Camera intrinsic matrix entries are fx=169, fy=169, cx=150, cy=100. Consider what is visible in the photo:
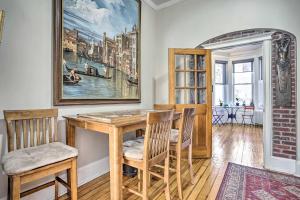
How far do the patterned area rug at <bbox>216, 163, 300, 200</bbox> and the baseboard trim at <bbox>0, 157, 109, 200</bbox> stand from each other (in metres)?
1.56

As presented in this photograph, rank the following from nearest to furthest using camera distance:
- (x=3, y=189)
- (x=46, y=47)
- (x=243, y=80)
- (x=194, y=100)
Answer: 1. (x=3, y=189)
2. (x=46, y=47)
3. (x=194, y=100)
4. (x=243, y=80)

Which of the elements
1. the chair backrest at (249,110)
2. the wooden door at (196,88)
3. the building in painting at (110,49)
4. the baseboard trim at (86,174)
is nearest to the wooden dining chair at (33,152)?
the baseboard trim at (86,174)

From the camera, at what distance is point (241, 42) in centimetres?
299

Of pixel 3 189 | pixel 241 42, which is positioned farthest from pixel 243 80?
pixel 3 189

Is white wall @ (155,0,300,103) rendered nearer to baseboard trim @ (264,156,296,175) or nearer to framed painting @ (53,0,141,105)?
framed painting @ (53,0,141,105)

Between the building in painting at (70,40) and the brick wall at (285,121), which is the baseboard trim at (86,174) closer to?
the building in painting at (70,40)

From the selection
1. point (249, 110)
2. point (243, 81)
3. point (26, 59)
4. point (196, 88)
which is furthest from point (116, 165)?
point (243, 81)

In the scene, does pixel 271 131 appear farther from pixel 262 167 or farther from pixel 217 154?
pixel 217 154

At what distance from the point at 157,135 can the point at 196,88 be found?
71.2 inches

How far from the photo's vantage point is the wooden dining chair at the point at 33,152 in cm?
118

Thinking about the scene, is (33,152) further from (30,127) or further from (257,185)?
(257,185)

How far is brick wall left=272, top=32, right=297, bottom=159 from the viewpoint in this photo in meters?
2.46

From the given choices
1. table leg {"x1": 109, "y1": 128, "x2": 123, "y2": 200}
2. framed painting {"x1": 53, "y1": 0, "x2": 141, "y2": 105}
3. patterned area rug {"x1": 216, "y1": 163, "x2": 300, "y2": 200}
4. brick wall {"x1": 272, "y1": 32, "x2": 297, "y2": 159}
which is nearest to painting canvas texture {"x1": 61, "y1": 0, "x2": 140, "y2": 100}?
framed painting {"x1": 53, "y1": 0, "x2": 141, "y2": 105}

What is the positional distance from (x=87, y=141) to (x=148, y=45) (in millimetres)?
2168
